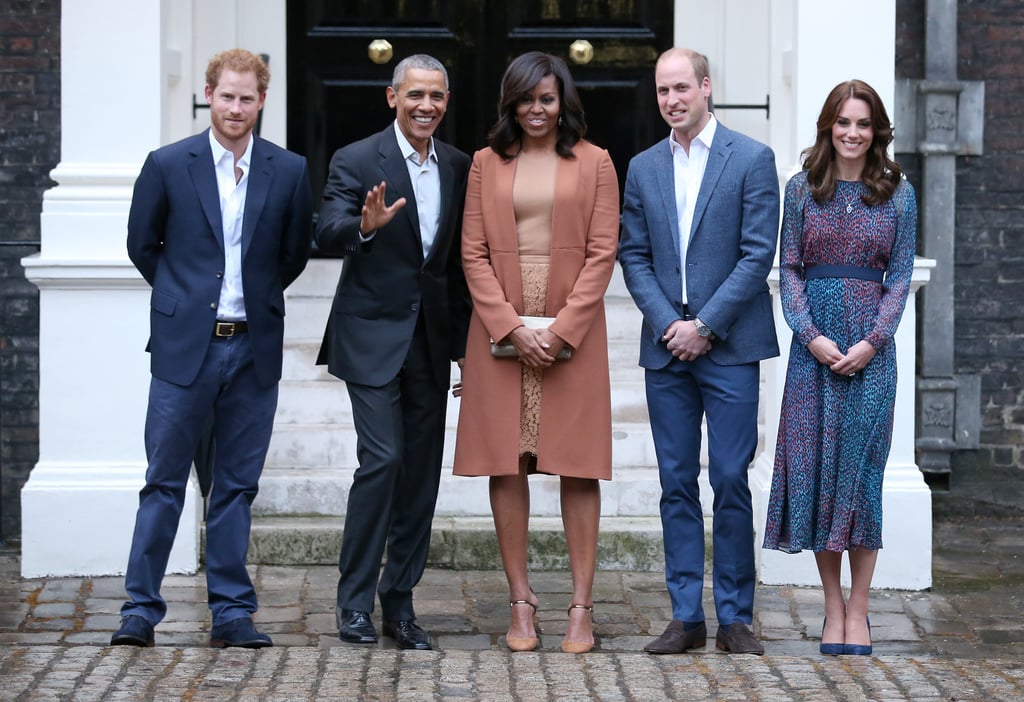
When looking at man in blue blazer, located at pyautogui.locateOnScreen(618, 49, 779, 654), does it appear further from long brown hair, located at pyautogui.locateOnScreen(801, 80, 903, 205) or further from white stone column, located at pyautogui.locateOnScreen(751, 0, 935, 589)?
white stone column, located at pyautogui.locateOnScreen(751, 0, 935, 589)

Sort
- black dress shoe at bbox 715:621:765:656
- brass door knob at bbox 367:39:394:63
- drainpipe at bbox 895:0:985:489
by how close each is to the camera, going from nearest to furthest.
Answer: black dress shoe at bbox 715:621:765:656 < drainpipe at bbox 895:0:985:489 < brass door knob at bbox 367:39:394:63

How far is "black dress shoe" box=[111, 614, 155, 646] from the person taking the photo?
5109mm

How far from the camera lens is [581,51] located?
7699 mm

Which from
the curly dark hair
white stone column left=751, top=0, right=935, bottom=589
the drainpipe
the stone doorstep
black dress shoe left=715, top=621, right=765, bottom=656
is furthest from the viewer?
the drainpipe

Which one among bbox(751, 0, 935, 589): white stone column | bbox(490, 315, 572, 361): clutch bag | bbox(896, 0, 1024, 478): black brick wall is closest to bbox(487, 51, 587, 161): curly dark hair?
bbox(490, 315, 572, 361): clutch bag

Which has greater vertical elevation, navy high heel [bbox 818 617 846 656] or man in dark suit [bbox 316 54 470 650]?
man in dark suit [bbox 316 54 470 650]

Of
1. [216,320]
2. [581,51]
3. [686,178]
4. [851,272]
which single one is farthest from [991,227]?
[216,320]

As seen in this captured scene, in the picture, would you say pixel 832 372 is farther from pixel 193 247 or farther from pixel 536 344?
pixel 193 247

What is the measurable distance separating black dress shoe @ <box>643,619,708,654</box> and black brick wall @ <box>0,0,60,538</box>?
10.9 ft

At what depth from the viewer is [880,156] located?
17.1 feet

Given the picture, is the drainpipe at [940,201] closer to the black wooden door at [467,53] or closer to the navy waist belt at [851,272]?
the black wooden door at [467,53]

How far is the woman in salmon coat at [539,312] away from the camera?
16.9ft

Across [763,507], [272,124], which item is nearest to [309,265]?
[272,124]

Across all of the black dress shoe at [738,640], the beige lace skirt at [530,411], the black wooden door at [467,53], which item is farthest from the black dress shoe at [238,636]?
the black wooden door at [467,53]
